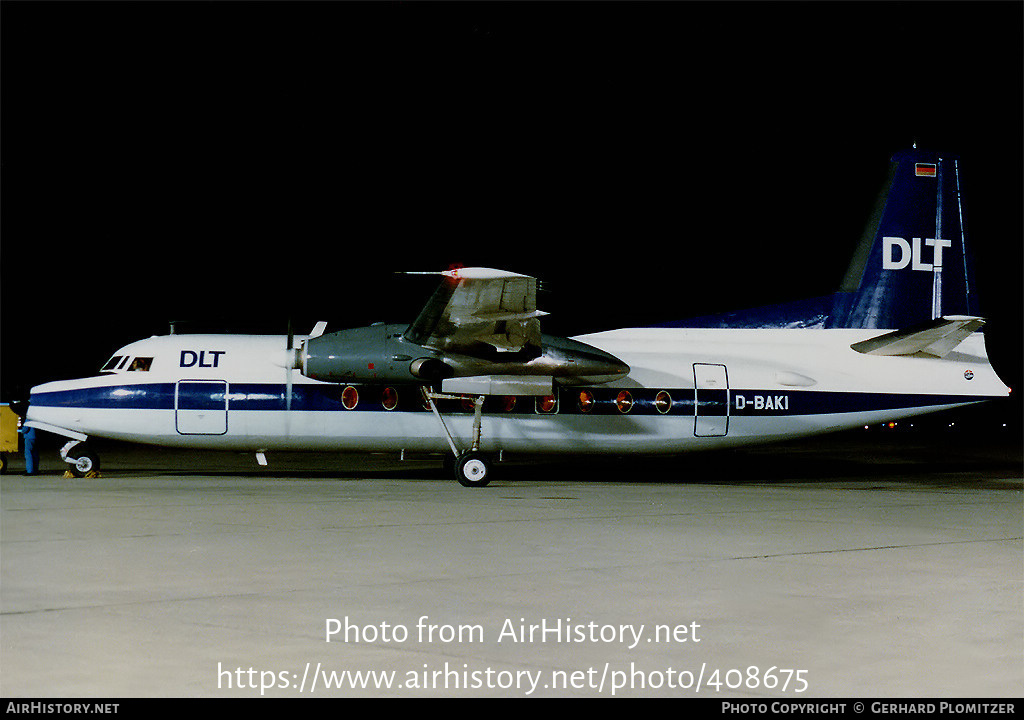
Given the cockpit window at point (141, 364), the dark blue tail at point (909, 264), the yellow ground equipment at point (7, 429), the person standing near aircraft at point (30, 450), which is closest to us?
the cockpit window at point (141, 364)

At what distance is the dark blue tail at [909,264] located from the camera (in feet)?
74.3

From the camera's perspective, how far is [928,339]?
20.9 meters

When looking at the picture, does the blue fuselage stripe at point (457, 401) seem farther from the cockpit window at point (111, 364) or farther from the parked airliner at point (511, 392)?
the cockpit window at point (111, 364)

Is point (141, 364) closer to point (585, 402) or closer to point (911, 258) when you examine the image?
point (585, 402)

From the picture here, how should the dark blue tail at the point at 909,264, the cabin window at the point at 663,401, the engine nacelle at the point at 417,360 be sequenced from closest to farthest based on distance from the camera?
1. the engine nacelle at the point at 417,360
2. the cabin window at the point at 663,401
3. the dark blue tail at the point at 909,264

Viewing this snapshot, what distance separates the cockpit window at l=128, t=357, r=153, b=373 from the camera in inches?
830

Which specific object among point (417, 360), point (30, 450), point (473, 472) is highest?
point (417, 360)

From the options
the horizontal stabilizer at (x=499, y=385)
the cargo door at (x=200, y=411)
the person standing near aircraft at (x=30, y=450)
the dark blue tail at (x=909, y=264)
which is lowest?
the person standing near aircraft at (x=30, y=450)

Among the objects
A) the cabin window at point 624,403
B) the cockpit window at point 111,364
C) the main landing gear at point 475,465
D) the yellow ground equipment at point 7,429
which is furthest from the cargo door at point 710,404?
the yellow ground equipment at point 7,429

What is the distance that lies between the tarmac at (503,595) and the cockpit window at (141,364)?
4.00m

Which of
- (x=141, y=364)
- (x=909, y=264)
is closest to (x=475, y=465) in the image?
(x=141, y=364)

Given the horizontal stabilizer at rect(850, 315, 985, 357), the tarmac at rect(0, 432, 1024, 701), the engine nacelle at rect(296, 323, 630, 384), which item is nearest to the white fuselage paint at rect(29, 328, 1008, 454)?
the horizontal stabilizer at rect(850, 315, 985, 357)

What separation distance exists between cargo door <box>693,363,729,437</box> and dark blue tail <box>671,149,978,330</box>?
1766 mm

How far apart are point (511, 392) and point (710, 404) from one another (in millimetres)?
4079
